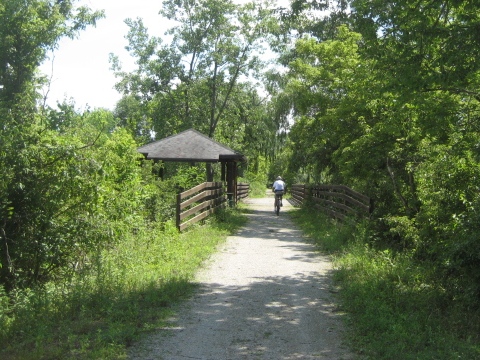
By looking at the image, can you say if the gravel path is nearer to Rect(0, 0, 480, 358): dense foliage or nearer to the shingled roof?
Rect(0, 0, 480, 358): dense foliage

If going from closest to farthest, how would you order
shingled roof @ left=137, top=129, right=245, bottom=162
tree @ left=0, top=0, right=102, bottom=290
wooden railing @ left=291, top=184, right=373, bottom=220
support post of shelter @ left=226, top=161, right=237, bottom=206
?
tree @ left=0, top=0, right=102, bottom=290
wooden railing @ left=291, top=184, right=373, bottom=220
shingled roof @ left=137, top=129, right=245, bottom=162
support post of shelter @ left=226, top=161, right=237, bottom=206

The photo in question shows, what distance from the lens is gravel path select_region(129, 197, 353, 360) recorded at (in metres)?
5.66

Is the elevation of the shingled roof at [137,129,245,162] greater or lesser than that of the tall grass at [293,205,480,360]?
greater

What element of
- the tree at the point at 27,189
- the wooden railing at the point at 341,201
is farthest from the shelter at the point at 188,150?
the tree at the point at 27,189

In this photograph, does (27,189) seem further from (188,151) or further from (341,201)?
(188,151)

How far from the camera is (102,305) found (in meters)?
7.04

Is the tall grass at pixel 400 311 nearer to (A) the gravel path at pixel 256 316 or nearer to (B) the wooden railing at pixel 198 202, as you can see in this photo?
(A) the gravel path at pixel 256 316

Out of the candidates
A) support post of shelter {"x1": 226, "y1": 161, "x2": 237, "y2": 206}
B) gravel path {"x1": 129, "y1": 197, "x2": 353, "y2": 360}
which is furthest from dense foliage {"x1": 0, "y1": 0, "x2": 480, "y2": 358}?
support post of shelter {"x1": 226, "y1": 161, "x2": 237, "y2": 206}

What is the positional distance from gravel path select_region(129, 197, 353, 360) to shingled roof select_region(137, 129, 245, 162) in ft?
38.5

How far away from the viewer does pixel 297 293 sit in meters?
8.38

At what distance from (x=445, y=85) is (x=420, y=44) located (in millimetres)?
705

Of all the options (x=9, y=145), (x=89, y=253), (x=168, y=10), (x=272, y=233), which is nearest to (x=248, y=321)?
(x=89, y=253)

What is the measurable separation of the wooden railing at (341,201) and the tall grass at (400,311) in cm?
279

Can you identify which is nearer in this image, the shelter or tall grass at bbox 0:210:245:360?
tall grass at bbox 0:210:245:360
